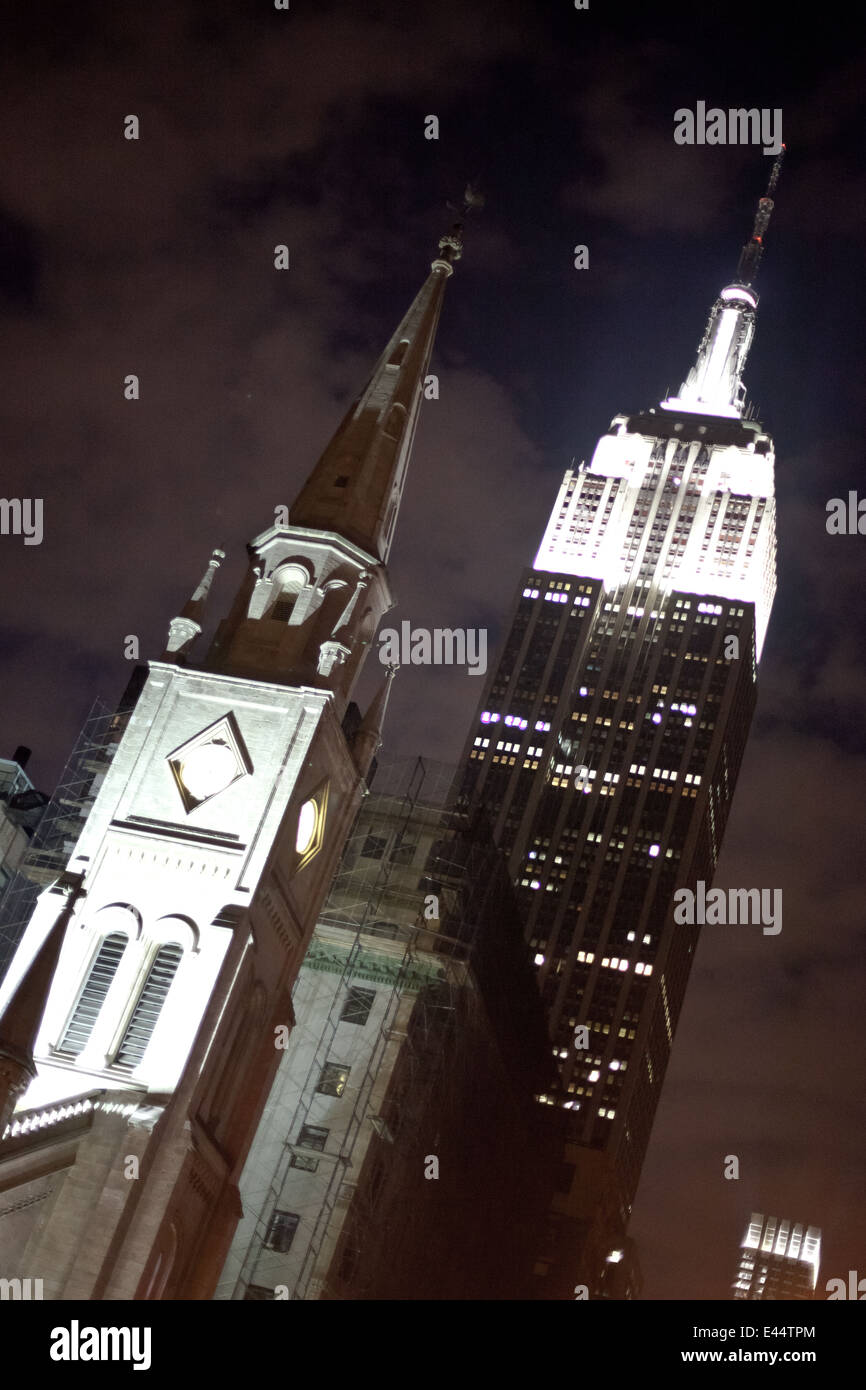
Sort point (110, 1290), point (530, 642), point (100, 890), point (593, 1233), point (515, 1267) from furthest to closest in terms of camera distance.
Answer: point (530, 642), point (593, 1233), point (515, 1267), point (100, 890), point (110, 1290)

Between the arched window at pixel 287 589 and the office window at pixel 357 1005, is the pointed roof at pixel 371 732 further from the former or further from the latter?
the office window at pixel 357 1005

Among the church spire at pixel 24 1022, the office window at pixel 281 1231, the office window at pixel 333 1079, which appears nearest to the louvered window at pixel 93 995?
the church spire at pixel 24 1022

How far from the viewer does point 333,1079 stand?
68125 millimetres

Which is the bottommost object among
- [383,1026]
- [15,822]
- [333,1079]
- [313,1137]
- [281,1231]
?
[281,1231]

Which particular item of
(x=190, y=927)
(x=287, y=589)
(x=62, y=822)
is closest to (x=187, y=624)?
(x=287, y=589)

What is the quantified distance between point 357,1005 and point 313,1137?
21.8 feet

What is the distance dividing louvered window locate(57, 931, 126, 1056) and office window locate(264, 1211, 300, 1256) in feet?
77.4

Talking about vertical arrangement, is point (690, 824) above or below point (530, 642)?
below

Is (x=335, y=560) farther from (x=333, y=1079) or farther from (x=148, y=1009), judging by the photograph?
(x=333, y=1079)

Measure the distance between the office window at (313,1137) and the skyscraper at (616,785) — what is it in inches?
3923
